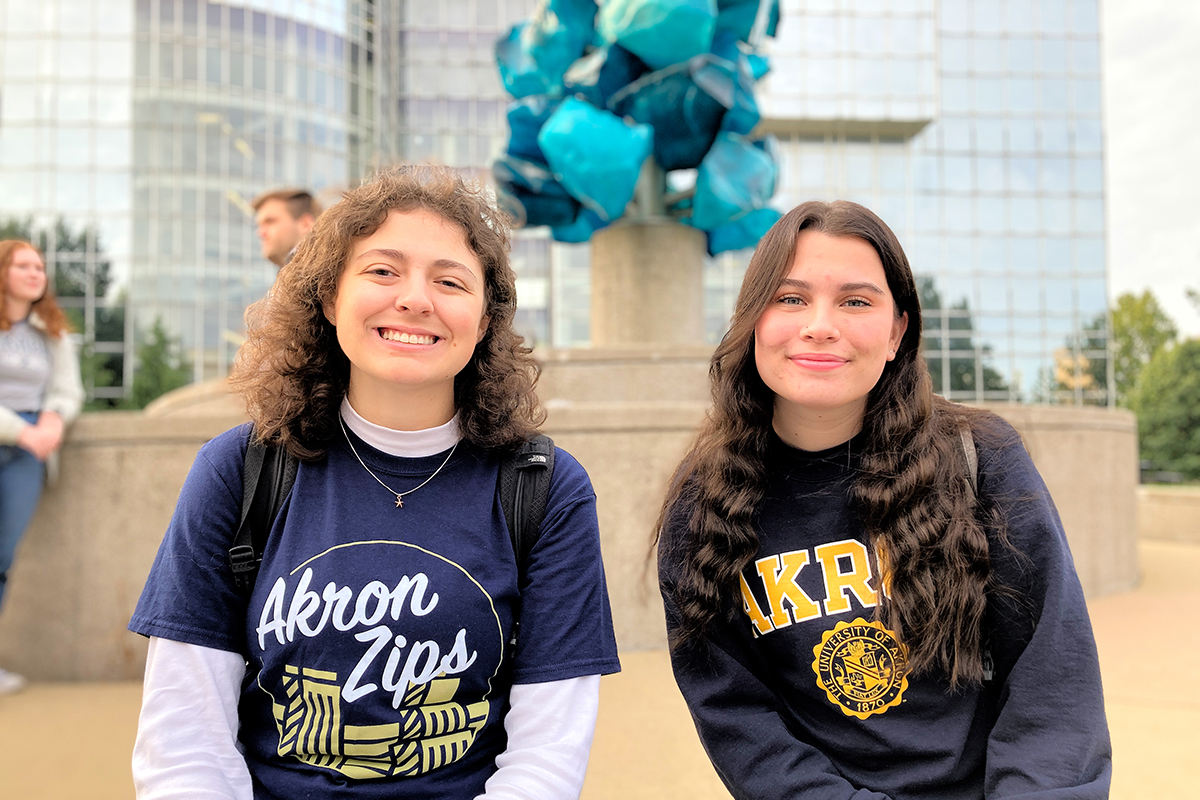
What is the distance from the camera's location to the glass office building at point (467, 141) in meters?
27.9

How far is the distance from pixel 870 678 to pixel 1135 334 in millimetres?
47123

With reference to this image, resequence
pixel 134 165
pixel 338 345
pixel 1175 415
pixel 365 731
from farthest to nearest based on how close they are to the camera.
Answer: pixel 134 165
pixel 1175 415
pixel 338 345
pixel 365 731

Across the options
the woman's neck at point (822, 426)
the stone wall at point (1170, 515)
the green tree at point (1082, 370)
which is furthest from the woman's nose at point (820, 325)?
the green tree at point (1082, 370)

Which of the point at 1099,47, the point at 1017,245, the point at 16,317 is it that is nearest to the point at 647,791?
the point at 16,317

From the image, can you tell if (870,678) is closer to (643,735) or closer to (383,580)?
(383,580)

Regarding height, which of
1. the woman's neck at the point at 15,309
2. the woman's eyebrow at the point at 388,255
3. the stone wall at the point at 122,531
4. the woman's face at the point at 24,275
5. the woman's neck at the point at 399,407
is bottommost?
the stone wall at the point at 122,531

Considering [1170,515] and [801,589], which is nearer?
[801,589]

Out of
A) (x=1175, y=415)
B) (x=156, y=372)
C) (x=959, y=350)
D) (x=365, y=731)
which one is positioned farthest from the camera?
(x=959, y=350)

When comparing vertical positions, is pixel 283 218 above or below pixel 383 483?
above

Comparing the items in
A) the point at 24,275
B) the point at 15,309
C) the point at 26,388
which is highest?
the point at 24,275

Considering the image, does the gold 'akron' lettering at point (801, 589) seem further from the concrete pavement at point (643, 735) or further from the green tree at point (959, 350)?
the green tree at point (959, 350)

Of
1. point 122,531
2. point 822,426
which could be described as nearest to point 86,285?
point 122,531

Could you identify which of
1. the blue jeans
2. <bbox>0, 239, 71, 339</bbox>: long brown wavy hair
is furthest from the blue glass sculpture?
the blue jeans

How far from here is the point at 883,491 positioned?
5.58 feet
